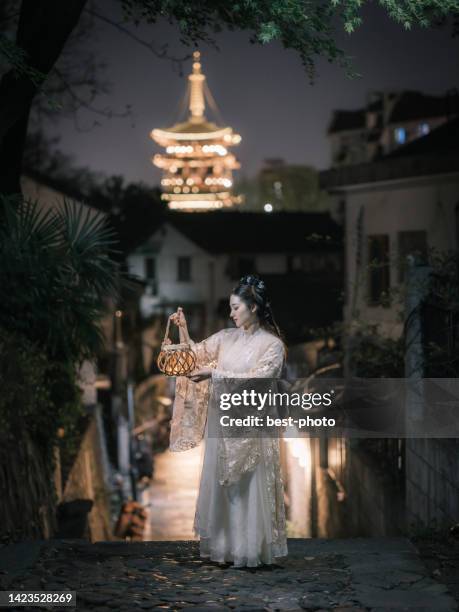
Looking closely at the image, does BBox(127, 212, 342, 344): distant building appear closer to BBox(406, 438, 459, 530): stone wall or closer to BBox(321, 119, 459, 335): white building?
BBox(321, 119, 459, 335): white building

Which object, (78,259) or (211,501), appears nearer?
(211,501)

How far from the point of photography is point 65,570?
23.4ft

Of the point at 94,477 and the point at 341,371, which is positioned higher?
the point at 341,371

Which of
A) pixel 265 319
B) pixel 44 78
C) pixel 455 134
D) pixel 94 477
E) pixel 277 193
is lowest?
pixel 94 477

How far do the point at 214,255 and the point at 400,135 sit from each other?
22591 mm

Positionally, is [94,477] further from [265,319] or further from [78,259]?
[265,319]

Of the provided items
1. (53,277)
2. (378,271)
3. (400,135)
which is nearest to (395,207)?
(378,271)

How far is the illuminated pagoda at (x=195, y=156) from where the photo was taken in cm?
2491

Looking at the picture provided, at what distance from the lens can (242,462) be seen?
7.11m

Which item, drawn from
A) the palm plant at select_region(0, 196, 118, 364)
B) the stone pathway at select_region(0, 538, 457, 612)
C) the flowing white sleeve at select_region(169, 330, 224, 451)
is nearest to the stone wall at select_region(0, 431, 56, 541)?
the palm plant at select_region(0, 196, 118, 364)

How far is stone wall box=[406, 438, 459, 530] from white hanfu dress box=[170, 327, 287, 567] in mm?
1773

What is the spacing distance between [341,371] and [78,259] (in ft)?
24.2

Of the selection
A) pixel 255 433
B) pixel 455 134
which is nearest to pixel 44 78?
pixel 255 433

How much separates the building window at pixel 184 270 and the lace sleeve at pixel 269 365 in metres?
43.8
